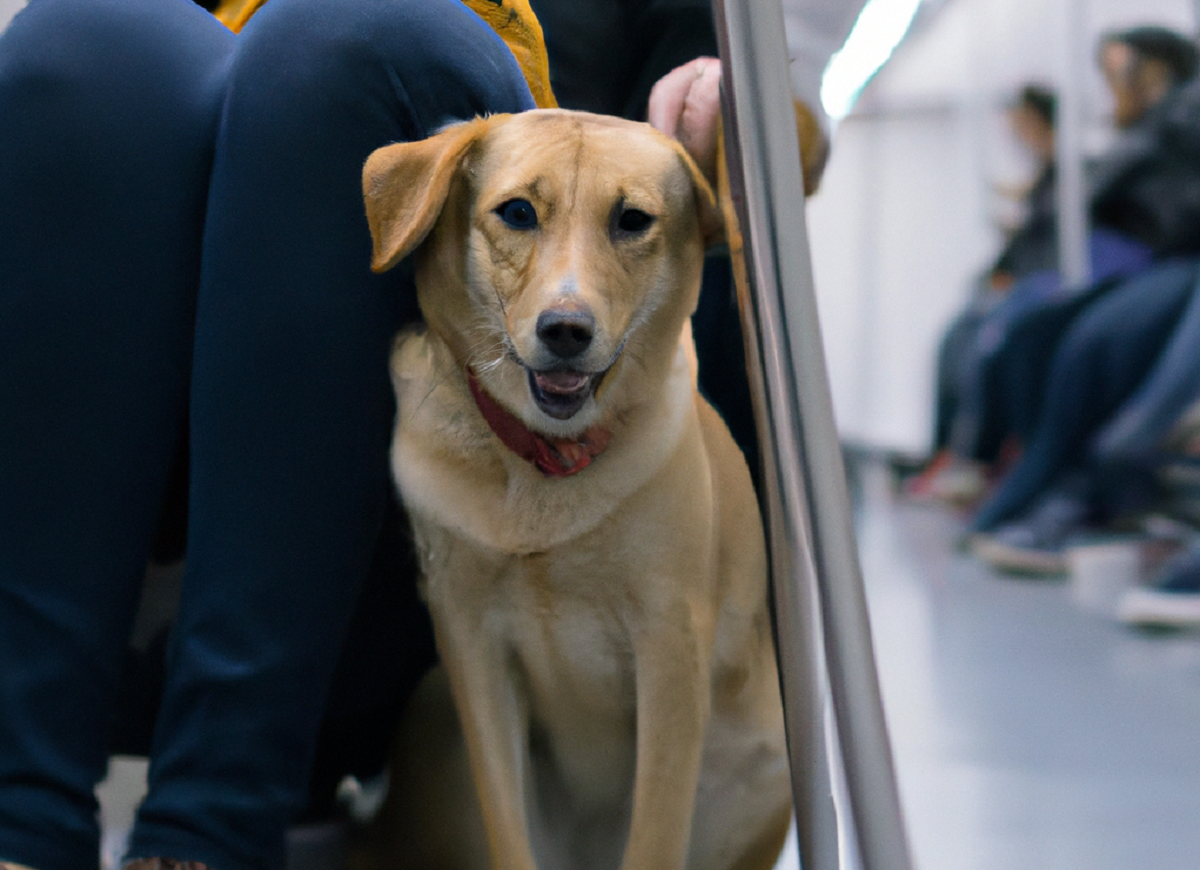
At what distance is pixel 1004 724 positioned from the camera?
56 cm

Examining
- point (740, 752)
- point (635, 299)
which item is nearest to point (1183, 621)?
point (740, 752)

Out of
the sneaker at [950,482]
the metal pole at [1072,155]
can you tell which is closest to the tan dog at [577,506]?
the sneaker at [950,482]

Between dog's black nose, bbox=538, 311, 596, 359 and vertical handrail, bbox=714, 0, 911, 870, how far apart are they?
8 centimetres

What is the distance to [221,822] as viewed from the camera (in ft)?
1.47

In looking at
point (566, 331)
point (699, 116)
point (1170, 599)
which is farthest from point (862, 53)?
point (1170, 599)

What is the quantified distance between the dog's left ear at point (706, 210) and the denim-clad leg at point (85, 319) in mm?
242

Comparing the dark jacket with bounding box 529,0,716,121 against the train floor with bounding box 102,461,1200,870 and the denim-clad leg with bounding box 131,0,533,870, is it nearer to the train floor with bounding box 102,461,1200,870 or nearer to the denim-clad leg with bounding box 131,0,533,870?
the denim-clad leg with bounding box 131,0,533,870

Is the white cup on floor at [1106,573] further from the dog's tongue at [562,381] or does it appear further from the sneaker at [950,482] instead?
the dog's tongue at [562,381]

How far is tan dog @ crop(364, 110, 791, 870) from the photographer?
0.42m

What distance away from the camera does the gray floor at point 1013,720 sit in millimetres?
506

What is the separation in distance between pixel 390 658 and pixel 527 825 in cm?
11

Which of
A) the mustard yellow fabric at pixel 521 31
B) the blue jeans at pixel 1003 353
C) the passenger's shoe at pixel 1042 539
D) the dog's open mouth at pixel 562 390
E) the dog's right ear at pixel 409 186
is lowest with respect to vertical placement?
the passenger's shoe at pixel 1042 539

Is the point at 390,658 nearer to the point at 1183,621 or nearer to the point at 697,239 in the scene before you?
the point at 697,239

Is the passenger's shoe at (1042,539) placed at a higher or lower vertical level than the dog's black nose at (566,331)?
lower
